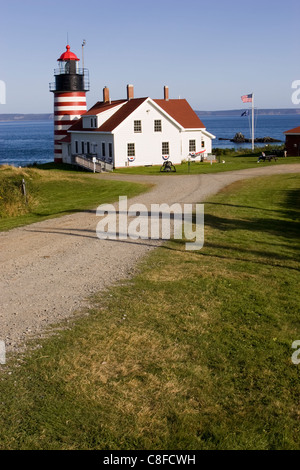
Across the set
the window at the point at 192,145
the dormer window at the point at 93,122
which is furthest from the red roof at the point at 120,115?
the window at the point at 192,145

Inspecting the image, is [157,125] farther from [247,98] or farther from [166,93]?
[247,98]

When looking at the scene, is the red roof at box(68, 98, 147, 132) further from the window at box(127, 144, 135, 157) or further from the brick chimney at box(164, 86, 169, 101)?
the brick chimney at box(164, 86, 169, 101)

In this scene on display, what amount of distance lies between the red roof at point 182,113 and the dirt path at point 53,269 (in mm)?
31634

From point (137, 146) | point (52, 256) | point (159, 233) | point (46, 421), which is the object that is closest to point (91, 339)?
point (46, 421)

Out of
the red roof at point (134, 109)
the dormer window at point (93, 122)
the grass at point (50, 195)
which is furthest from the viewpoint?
the dormer window at point (93, 122)

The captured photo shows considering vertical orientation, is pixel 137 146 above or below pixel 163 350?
above

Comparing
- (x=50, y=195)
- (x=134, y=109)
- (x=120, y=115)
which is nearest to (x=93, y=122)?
(x=120, y=115)

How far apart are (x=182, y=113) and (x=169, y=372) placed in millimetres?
45893

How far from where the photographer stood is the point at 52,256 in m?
12.6

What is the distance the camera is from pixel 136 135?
44562 millimetres

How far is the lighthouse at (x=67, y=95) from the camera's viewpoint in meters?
49.8

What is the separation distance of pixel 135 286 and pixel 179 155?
38.6 meters

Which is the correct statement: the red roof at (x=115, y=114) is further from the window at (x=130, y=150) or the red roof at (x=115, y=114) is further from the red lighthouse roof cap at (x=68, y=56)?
the red lighthouse roof cap at (x=68, y=56)
